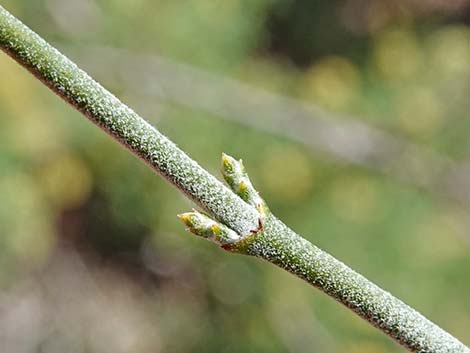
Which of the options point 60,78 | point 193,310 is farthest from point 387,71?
point 60,78

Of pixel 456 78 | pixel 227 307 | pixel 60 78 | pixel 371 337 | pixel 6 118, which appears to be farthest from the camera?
pixel 456 78

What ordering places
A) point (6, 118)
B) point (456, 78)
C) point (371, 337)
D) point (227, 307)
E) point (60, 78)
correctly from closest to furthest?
point (60, 78), point (6, 118), point (371, 337), point (227, 307), point (456, 78)

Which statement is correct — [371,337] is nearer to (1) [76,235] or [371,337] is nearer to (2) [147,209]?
(2) [147,209]

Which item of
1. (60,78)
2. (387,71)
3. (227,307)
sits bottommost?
(60,78)

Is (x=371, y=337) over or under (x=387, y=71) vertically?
under

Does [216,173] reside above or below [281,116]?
below

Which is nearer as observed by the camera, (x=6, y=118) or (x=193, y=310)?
(x=6, y=118)

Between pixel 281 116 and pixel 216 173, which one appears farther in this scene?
pixel 281 116
